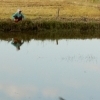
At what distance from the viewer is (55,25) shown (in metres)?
16.0

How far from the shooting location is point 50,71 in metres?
9.58

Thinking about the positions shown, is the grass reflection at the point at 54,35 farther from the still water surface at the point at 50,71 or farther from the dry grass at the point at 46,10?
the dry grass at the point at 46,10

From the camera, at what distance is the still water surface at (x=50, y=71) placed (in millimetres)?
7770

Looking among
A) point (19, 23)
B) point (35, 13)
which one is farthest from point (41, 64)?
point (35, 13)

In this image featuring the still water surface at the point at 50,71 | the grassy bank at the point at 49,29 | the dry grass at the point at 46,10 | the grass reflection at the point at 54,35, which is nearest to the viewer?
the still water surface at the point at 50,71

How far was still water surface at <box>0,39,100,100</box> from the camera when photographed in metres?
7.77

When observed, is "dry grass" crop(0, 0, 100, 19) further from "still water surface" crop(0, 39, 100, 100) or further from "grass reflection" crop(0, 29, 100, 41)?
"still water surface" crop(0, 39, 100, 100)

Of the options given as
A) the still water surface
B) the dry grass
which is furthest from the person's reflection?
the dry grass

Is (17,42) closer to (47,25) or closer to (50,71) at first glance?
(47,25)

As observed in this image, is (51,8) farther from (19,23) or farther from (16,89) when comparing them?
(16,89)

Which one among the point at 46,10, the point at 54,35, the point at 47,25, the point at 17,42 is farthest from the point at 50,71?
the point at 46,10

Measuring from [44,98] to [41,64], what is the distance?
2.97 meters

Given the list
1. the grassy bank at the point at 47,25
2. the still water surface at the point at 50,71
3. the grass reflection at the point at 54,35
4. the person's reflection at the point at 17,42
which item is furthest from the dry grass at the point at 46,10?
the still water surface at the point at 50,71

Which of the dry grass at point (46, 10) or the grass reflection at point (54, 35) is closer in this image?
the grass reflection at point (54, 35)
